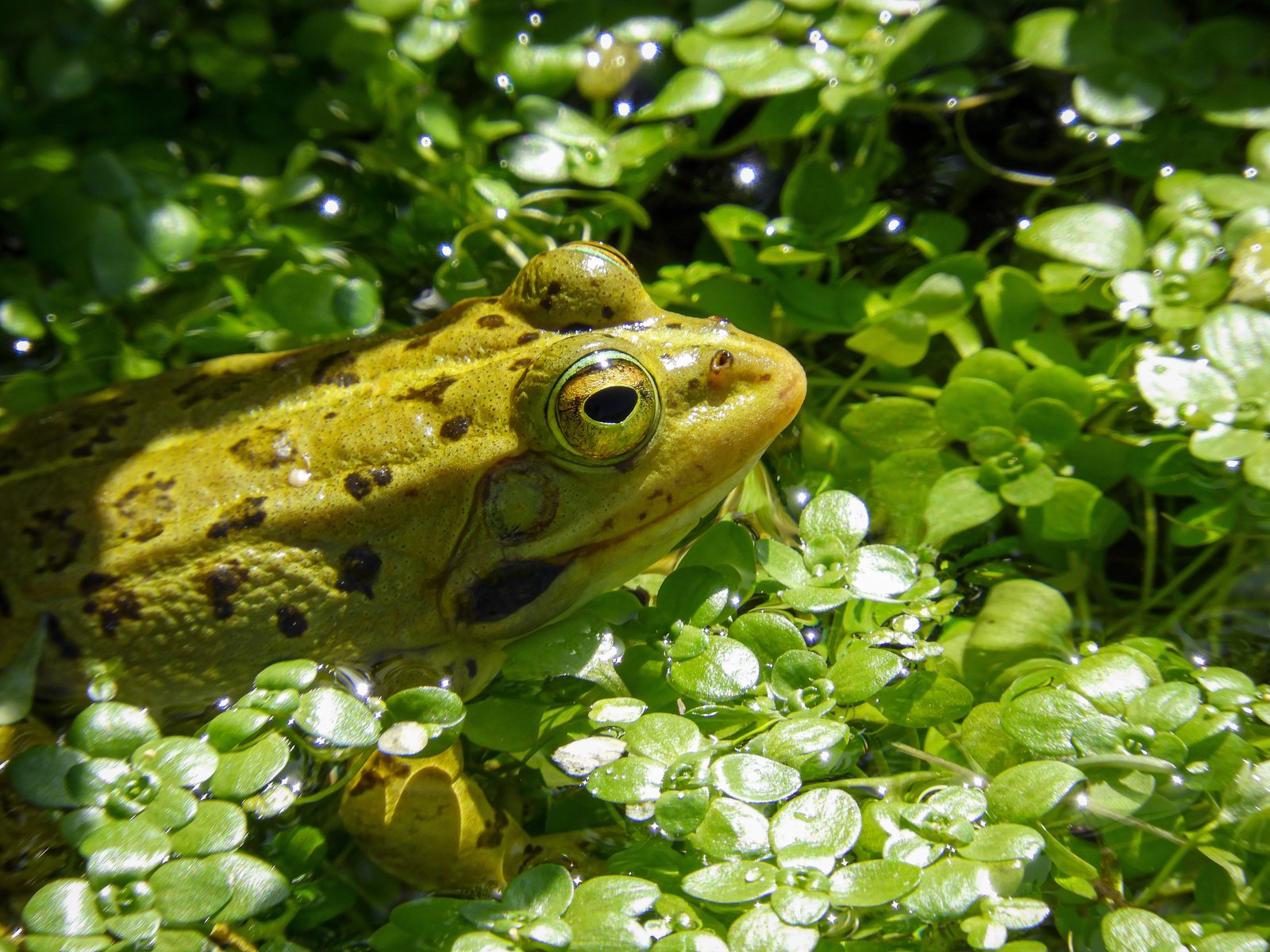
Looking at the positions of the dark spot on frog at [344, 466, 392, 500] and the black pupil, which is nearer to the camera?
the black pupil

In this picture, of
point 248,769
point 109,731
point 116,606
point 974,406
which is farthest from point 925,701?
point 116,606

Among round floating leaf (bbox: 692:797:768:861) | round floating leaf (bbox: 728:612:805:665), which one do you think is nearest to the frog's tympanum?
round floating leaf (bbox: 728:612:805:665)

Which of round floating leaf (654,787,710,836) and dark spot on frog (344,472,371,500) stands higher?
dark spot on frog (344,472,371,500)

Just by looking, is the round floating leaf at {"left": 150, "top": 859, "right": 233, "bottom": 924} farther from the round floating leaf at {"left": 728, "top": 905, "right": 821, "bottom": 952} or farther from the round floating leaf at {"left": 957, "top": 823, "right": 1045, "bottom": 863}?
the round floating leaf at {"left": 957, "top": 823, "right": 1045, "bottom": 863}

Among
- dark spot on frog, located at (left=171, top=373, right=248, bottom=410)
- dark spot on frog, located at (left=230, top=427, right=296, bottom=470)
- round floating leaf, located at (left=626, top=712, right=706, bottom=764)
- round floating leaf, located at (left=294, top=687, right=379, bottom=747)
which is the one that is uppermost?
dark spot on frog, located at (left=171, top=373, right=248, bottom=410)

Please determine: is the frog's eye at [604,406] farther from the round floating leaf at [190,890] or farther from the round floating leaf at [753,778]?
the round floating leaf at [190,890]

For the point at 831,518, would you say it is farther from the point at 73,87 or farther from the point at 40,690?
the point at 73,87

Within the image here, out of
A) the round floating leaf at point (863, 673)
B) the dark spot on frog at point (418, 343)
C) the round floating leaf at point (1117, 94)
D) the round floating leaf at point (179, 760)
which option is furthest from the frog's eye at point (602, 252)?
the round floating leaf at point (1117, 94)

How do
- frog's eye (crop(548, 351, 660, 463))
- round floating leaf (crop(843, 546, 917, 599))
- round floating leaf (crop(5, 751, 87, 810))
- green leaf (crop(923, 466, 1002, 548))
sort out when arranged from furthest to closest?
1. green leaf (crop(923, 466, 1002, 548))
2. round floating leaf (crop(843, 546, 917, 599))
3. frog's eye (crop(548, 351, 660, 463))
4. round floating leaf (crop(5, 751, 87, 810))

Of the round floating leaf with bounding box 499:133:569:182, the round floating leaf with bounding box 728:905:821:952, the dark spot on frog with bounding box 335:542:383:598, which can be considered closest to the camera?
the round floating leaf with bounding box 728:905:821:952
